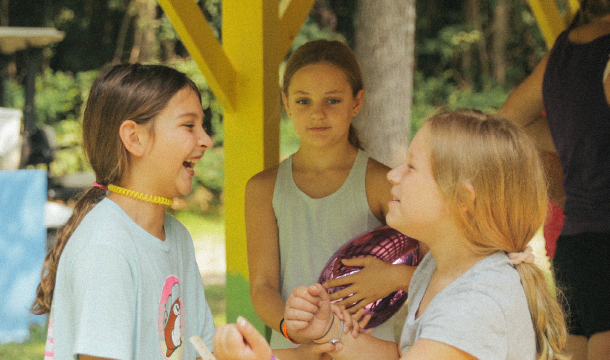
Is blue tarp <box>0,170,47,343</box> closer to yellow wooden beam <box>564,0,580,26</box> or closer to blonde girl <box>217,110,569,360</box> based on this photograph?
blonde girl <box>217,110,569,360</box>

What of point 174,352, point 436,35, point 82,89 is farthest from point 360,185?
point 436,35

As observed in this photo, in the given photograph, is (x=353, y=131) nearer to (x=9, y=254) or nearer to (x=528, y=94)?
(x=528, y=94)

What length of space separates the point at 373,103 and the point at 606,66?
3220mm

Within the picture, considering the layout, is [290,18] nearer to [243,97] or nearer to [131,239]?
[243,97]

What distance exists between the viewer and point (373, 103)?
17.8 feet

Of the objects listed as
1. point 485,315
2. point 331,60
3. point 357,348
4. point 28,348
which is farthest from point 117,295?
point 28,348

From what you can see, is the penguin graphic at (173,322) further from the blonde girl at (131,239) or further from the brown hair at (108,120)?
the brown hair at (108,120)

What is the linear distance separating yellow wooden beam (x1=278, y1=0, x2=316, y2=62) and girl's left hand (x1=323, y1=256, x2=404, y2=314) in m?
1.19

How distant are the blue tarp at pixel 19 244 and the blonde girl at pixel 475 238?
12.2 feet

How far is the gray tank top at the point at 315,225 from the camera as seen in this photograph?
2.27 metres

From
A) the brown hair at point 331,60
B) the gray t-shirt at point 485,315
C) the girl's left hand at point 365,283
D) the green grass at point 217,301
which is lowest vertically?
the green grass at point 217,301

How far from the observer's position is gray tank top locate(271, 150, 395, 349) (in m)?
2.27

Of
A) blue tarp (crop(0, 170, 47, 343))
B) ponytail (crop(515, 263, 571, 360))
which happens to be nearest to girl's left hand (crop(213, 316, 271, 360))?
ponytail (crop(515, 263, 571, 360))

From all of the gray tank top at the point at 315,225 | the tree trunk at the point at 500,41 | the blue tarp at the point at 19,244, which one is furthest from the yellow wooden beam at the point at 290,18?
the tree trunk at the point at 500,41
